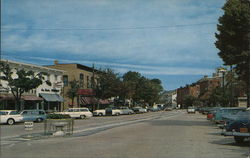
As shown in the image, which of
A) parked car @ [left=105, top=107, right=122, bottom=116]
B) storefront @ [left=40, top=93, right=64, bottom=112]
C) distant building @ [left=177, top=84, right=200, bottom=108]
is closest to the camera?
storefront @ [left=40, top=93, right=64, bottom=112]

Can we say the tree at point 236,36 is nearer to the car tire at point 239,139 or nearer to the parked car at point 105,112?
the car tire at point 239,139

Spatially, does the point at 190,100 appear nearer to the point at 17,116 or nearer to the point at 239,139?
the point at 17,116

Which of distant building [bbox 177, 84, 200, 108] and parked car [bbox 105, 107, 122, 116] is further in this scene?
distant building [bbox 177, 84, 200, 108]

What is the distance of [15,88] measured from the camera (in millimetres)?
39969

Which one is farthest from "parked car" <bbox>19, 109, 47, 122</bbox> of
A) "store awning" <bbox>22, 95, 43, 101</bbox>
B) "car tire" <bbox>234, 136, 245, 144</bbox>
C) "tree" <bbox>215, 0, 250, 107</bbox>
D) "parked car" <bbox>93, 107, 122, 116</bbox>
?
"car tire" <bbox>234, 136, 245, 144</bbox>

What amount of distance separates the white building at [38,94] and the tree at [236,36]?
25.9m

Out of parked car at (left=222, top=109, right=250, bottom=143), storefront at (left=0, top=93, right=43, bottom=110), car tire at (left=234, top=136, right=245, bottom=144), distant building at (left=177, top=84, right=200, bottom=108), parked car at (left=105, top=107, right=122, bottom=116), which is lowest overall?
parked car at (left=105, top=107, right=122, bottom=116)

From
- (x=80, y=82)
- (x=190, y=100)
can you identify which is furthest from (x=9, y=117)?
(x=190, y=100)

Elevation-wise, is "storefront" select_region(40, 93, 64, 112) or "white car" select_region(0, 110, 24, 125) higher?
"storefront" select_region(40, 93, 64, 112)

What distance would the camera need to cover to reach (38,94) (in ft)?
169

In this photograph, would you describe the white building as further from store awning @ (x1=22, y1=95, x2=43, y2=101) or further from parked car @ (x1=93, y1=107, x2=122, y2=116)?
parked car @ (x1=93, y1=107, x2=122, y2=116)

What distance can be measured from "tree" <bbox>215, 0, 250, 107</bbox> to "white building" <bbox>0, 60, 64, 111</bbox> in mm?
25886

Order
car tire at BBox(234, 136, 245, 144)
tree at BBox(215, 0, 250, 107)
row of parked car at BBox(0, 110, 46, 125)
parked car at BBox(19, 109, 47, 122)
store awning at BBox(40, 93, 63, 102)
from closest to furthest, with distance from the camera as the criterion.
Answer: car tire at BBox(234, 136, 245, 144)
tree at BBox(215, 0, 250, 107)
row of parked car at BBox(0, 110, 46, 125)
parked car at BBox(19, 109, 47, 122)
store awning at BBox(40, 93, 63, 102)

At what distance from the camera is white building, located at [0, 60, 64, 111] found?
44188 mm
